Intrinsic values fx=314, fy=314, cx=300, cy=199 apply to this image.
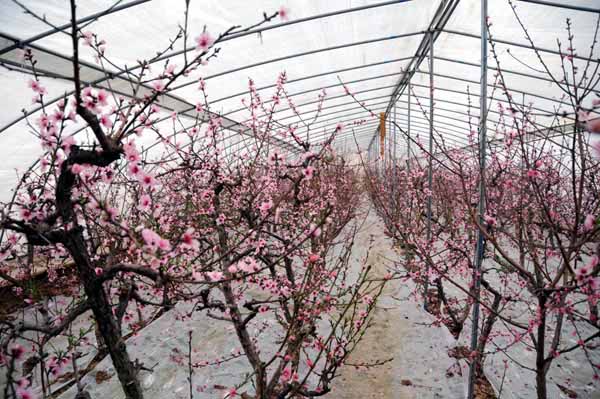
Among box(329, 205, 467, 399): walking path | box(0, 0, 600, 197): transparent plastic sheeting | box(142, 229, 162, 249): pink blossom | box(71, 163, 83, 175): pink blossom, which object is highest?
box(0, 0, 600, 197): transparent plastic sheeting

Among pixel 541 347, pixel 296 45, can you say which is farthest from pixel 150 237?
pixel 296 45

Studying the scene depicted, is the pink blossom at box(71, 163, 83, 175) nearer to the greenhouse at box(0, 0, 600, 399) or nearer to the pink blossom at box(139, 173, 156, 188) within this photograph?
the greenhouse at box(0, 0, 600, 399)

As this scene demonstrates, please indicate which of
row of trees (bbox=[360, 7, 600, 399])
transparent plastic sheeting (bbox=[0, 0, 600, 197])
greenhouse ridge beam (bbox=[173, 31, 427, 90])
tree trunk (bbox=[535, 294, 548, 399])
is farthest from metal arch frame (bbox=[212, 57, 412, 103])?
tree trunk (bbox=[535, 294, 548, 399])

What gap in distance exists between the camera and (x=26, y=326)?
145cm

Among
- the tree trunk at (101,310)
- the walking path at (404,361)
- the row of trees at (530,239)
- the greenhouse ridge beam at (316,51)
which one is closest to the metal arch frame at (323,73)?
the greenhouse ridge beam at (316,51)

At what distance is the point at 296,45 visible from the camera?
5.12 meters

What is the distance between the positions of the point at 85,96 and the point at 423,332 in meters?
5.06

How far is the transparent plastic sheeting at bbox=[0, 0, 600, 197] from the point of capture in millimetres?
3414

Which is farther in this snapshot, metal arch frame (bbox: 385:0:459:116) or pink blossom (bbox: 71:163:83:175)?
Answer: metal arch frame (bbox: 385:0:459:116)

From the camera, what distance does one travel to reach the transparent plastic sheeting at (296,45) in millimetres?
3414

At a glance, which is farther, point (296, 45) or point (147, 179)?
point (296, 45)

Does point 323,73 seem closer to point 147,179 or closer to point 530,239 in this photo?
point 530,239

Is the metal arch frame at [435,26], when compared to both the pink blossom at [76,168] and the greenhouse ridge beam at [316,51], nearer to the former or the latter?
the greenhouse ridge beam at [316,51]

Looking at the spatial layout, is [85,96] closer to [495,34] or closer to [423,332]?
[423,332]
